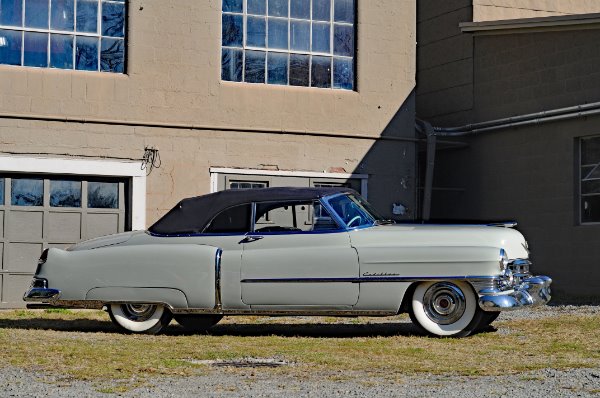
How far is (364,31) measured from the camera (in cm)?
1773

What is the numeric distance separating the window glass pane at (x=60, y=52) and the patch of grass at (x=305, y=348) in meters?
4.33

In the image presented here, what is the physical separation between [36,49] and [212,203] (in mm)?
5589

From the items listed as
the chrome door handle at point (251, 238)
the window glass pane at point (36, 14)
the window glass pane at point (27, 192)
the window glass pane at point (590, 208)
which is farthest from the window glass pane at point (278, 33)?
the chrome door handle at point (251, 238)

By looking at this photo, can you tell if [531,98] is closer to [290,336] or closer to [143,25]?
[143,25]

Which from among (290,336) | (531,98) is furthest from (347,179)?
(290,336)

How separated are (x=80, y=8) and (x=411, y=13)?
523 centimetres

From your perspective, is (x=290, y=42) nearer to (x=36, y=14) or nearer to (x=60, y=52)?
(x=60, y=52)

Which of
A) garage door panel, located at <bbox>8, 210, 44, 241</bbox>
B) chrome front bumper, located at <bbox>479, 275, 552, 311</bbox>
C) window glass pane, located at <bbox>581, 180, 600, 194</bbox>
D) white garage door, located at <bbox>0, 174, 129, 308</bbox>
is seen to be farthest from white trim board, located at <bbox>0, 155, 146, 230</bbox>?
chrome front bumper, located at <bbox>479, 275, 552, 311</bbox>

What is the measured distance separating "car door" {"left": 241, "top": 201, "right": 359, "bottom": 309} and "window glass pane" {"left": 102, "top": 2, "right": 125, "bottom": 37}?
20.3 ft

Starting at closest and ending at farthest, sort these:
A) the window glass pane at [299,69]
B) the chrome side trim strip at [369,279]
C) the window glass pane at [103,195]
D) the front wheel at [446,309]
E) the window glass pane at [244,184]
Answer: the chrome side trim strip at [369,279] → the front wheel at [446,309] → the window glass pane at [103,195] → the window glass pane at [244,184] → the window glass pane at [299,69]

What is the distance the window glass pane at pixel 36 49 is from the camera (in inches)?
629

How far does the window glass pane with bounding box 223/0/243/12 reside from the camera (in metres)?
17.0

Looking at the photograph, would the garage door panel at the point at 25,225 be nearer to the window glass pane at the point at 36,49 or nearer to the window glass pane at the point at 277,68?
the window glass pane at the point at 36,49

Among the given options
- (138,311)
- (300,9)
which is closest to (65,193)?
(300,9)
